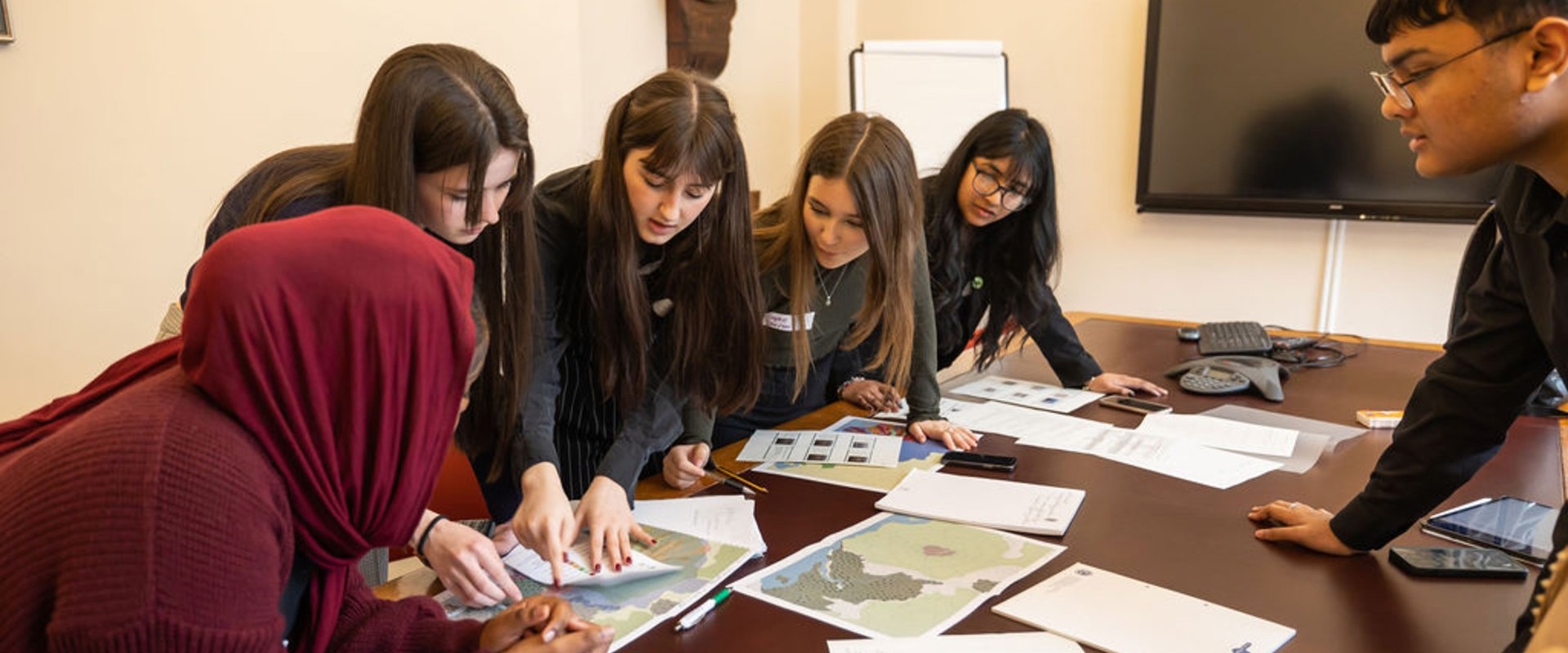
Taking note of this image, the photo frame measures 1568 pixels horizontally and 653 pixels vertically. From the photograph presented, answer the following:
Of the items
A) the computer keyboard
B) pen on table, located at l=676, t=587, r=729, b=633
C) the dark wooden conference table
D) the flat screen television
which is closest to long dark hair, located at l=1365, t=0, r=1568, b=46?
the dark wooden conference table

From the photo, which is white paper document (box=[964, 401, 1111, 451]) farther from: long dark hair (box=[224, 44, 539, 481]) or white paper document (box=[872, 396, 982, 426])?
long dark hair (box=[224, 44, 539, 481])

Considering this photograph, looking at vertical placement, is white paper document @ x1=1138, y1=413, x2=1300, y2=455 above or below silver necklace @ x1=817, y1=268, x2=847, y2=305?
below

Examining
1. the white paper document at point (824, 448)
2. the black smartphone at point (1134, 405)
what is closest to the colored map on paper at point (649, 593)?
the white paper document at point (824, 448)

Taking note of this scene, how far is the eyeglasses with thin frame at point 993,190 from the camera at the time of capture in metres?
2.21

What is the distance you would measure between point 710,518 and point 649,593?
9.6 inches

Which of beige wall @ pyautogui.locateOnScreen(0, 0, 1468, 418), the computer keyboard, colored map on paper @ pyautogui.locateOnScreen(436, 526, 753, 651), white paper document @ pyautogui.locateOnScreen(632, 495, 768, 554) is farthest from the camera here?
the computer keyboard

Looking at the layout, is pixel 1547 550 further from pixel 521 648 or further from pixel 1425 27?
pixel 521 648

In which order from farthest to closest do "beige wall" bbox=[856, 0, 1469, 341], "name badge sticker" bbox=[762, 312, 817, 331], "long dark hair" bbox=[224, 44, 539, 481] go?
"beige wall" bbox=[856, 0, 1469, 341], "name badge sticker" bbox=[762, 312, 817, 331], "long dark hair" bbox=[224, 44, 539, 481]

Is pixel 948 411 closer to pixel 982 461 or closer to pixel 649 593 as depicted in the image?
pixel 982 461

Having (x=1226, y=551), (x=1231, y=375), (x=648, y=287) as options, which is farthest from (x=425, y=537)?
(x=1231, y=375)

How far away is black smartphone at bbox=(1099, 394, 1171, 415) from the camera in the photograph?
201 cm

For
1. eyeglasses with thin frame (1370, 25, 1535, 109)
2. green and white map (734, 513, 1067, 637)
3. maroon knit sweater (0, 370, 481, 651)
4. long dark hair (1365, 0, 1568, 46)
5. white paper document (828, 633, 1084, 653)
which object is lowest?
green and white map (734, 513, 1067, 637)

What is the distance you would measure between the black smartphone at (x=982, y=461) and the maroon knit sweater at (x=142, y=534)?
1110 millimetres

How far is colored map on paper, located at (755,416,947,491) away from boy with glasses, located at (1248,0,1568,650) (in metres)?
0.50
